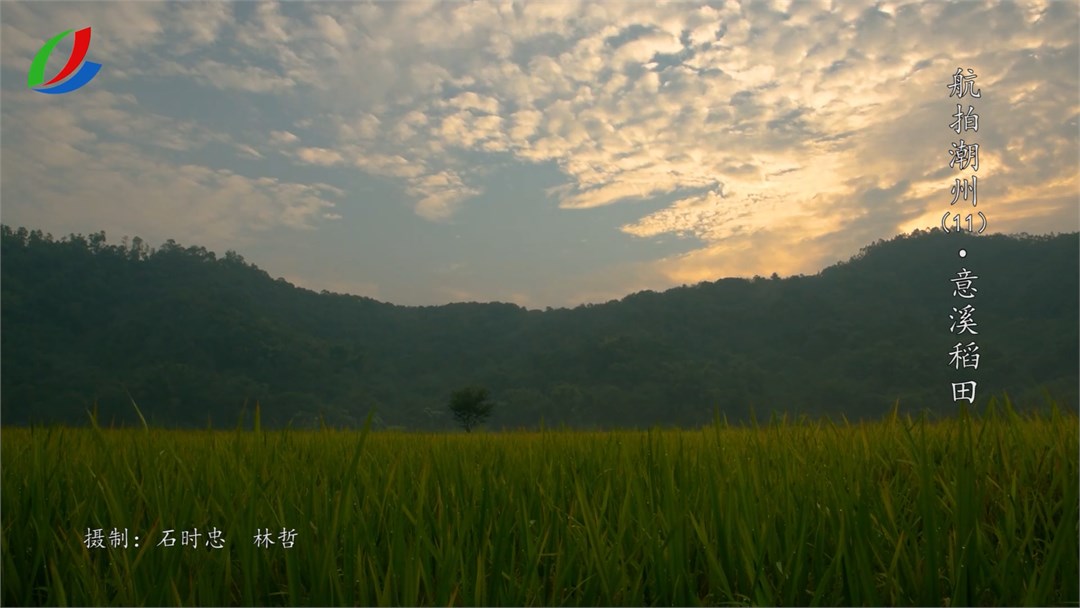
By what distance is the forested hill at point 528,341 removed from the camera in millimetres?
54469

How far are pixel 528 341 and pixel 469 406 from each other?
32.5 metres

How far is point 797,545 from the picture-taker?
1.81m

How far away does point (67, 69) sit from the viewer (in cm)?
302

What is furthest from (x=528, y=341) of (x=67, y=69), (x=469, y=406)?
(x=67, y=69)

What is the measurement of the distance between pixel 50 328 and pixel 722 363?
7204 cm

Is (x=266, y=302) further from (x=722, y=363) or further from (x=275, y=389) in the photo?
(x=722, y=363)

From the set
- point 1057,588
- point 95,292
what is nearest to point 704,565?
point 1057,588

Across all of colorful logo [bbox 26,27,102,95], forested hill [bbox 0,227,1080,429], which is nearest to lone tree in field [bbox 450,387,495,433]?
forested hill [bbox 0,227,1080,429]

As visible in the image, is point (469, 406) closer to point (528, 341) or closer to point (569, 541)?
point (528, 341)

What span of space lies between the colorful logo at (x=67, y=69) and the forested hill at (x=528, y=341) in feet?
162

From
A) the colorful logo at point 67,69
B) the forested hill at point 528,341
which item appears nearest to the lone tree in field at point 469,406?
the forested hill at point 528,341

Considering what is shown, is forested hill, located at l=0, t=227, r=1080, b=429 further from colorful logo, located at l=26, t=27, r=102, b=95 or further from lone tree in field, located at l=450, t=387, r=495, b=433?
colorful logo, located at l=26, t=27, r=102, b=95

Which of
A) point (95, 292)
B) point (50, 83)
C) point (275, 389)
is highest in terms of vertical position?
point (95, 292)

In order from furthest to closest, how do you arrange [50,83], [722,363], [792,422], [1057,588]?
[722,363], [792,422], [50,83], [1057,588]
